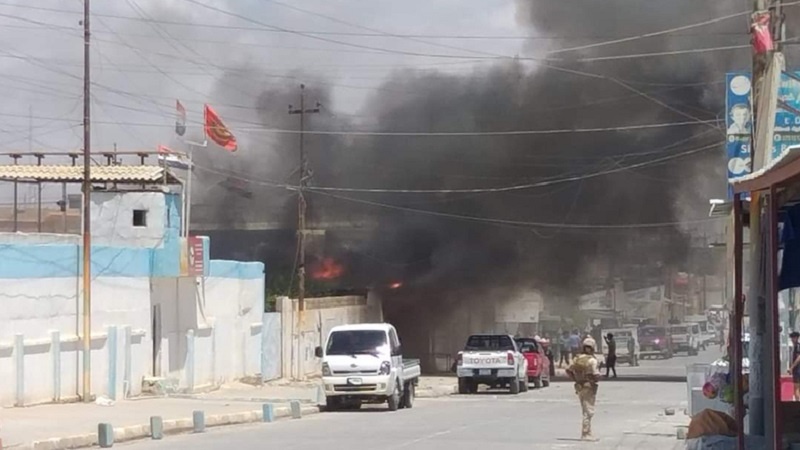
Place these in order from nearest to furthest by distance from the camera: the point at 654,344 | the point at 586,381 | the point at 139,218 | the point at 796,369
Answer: the point at 796,369 → the point at 586,381 → the point at 139,218 → the point at 654,344

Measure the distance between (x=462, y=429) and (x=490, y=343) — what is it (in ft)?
51.9

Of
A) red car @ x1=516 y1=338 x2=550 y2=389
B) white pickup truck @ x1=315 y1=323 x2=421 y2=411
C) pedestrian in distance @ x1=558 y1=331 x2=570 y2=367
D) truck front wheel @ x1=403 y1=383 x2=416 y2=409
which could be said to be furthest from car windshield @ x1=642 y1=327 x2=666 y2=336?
white pickup truck @ x1=315 y1=323 x2=421 y2=411

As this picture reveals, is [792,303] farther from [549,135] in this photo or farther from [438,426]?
[549,135]

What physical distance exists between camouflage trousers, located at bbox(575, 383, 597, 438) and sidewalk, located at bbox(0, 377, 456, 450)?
6415mm

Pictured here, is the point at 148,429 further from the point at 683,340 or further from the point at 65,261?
the point at 683,340

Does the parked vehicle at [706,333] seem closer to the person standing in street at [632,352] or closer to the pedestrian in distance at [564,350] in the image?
the person standing in street at [632,352]

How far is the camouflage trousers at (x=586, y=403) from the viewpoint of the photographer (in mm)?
17656

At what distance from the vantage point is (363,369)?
25.5 metres

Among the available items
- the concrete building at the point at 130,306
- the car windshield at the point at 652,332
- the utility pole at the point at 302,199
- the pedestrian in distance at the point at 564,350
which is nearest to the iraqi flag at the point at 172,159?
the concrete building at the point at 130,306

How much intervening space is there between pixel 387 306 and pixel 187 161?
19.0 metres

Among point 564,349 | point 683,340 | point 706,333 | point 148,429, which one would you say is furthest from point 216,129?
point 706,333

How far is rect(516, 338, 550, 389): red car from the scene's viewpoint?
38562 millimetres

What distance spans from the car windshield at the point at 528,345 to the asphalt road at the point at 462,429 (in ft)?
30.2

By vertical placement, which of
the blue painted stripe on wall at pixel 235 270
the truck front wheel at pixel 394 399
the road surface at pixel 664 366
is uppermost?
the blue painted stripe on wall at pixel 235 270
